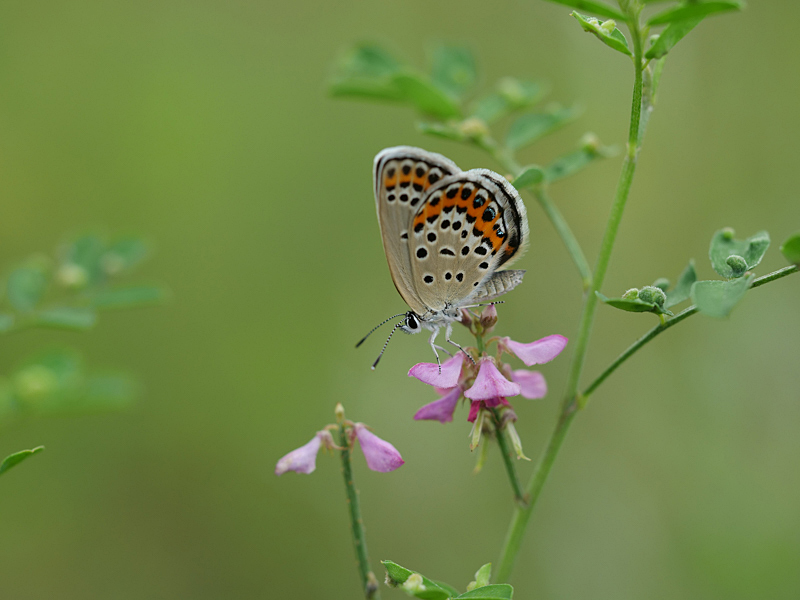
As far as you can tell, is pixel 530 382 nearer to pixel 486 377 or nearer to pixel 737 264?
pixel 486 377

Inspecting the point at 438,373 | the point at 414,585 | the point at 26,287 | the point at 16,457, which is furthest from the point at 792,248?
the point at 26,287

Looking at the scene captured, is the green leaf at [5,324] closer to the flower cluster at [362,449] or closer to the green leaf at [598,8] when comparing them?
the flower cluster at [362,449]

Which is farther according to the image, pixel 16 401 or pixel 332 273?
pixel 332 273

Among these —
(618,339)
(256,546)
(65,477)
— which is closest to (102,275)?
(65,477)

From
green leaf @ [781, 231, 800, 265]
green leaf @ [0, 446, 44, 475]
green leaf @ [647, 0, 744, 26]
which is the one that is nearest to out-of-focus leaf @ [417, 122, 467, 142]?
green leaf @ [647, 0, 744, 26]

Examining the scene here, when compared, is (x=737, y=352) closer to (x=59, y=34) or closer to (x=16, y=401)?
(x=16, y=401)

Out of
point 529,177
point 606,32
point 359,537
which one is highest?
point 606,32

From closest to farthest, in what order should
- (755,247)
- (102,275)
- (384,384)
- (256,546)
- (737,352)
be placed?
1. (755,247)
2. (102,275)
3. (737,352)
4. (256,546)
5. (384,384)
